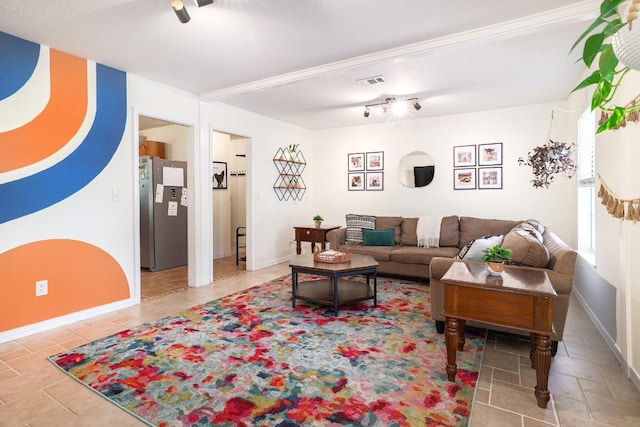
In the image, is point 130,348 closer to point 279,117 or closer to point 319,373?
point 319,373

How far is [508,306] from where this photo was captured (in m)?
1.95

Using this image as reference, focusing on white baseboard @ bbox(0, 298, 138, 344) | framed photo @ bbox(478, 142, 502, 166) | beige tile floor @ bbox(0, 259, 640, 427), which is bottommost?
beige tile floor @ bbox(0, 259, 640, 427)

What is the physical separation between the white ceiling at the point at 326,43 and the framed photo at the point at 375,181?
1924 millimetres

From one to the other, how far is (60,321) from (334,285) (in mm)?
2571

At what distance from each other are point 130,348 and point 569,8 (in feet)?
13.4

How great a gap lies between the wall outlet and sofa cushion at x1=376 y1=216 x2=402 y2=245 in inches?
164

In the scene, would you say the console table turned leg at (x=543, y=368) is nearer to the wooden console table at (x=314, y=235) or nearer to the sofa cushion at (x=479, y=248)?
the sofa cushion at (x=479, y=248)

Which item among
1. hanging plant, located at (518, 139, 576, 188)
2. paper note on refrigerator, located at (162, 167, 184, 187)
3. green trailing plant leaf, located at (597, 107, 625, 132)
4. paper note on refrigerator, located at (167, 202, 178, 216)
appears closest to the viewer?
green trailing plant leaf, located at (597, 107, 625, 132)

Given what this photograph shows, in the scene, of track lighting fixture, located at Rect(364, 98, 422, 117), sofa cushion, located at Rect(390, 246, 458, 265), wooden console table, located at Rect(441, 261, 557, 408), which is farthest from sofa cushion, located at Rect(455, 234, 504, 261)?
track lighting fixture, located at Rect(364, 98, 422, 117)

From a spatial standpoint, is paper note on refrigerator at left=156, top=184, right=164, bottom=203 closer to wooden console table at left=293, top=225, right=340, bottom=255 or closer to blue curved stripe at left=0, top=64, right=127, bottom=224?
blue curved stripe at left=0, top=64, right=127, bottom=224

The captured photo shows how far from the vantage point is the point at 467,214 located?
17.7 feet

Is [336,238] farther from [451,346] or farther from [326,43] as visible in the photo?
[451,346]

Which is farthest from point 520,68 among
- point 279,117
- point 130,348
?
point 130,348

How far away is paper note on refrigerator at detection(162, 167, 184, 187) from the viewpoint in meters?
5.41
